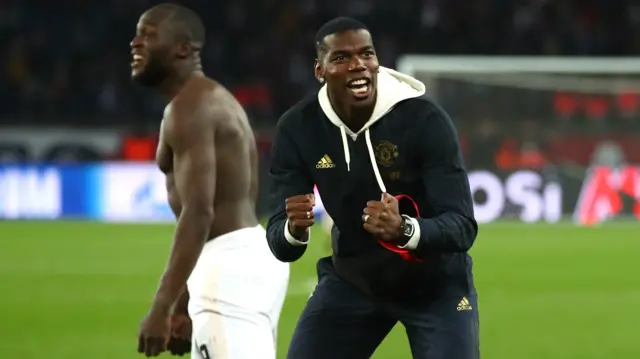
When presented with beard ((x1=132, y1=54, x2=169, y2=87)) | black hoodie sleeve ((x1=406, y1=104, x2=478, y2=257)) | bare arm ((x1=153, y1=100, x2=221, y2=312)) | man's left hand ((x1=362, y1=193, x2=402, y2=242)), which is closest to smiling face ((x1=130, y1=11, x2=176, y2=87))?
beard ((x1=132, y1=54, x2=169, y2=87))

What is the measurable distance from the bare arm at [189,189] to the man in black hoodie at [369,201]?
0.27m

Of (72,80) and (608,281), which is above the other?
(72,80)

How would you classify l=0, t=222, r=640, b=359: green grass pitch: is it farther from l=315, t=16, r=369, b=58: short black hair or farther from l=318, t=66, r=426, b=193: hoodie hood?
l=315, t=16, r=369, b=58: short black hair

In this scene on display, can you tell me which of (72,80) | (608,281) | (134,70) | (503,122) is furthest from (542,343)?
(72,80)

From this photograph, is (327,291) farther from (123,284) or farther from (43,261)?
(43,261)

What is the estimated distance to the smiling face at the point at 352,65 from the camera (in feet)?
15.2

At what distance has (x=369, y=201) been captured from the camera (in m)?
4.62

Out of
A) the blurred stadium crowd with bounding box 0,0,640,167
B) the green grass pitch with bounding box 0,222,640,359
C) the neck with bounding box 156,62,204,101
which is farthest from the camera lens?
the blurred stadium crowd with bounding box 0,0,640,167

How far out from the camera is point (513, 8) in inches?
1148

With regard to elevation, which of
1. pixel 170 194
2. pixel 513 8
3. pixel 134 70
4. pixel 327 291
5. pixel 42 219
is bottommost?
pixel 42 219

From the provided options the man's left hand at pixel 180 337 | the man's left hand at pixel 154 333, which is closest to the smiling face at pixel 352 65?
the man's left hand at pixel 154 333

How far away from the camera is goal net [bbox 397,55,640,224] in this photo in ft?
74.2

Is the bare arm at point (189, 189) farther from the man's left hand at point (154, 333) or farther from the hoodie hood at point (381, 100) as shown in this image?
the hoodie hood at point (381, 100)

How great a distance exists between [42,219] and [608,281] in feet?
41.3
